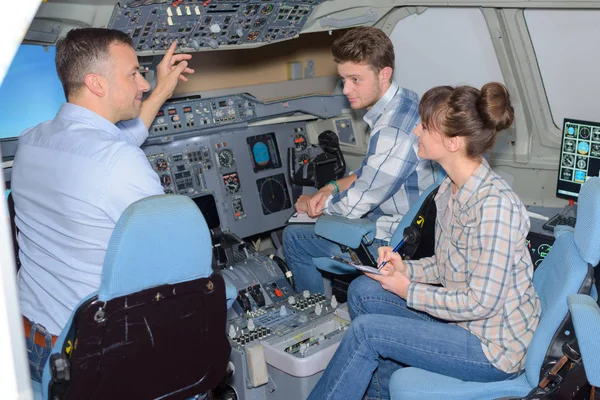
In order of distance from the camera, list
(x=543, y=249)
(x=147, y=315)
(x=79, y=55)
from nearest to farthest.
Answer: (x=147, y=315) < (x=79, y=55) < (x=543, y=249)

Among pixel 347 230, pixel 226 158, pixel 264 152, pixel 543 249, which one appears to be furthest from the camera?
pixel 264 152

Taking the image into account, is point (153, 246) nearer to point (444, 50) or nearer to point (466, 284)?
point (466, 284)

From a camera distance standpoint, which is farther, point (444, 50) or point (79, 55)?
point (444, 50)

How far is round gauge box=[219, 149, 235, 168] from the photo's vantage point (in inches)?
169

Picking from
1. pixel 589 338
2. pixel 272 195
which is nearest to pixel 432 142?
pixel 589 338

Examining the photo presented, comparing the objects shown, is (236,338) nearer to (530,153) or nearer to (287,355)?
(287,355)

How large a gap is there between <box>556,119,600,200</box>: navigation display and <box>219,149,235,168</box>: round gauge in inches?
77.8

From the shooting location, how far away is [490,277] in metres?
2.14

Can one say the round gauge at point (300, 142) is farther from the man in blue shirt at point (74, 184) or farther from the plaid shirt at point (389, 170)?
the man in blue shirt at point (74, 184)

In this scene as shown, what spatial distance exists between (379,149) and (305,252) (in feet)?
2.56

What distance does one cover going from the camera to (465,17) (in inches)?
155

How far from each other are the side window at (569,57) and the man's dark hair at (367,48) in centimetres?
100

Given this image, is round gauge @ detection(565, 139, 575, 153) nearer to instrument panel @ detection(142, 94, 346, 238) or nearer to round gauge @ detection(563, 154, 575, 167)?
round gauge @ detection(563, 154, 575, 167)

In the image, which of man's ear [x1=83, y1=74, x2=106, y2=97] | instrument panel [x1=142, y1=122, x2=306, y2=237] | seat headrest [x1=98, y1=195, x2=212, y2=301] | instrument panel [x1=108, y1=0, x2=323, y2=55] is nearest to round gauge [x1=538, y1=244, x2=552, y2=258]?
instrument panel [x1=142, y1=122, x2=306, y2=237]
